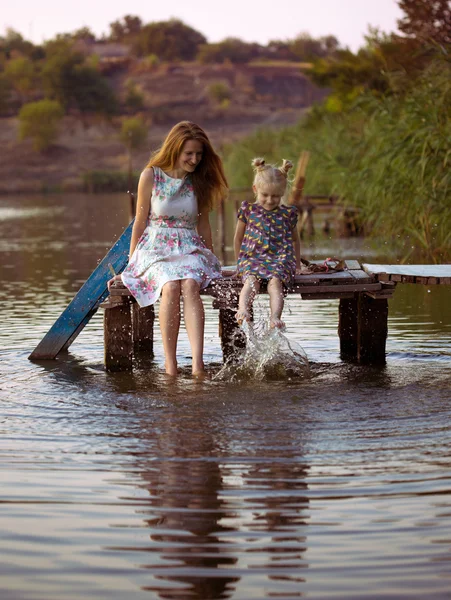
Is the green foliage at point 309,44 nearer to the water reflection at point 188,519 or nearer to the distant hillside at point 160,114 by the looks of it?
the distant hillside at point 160,114

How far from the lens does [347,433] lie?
18.3ft

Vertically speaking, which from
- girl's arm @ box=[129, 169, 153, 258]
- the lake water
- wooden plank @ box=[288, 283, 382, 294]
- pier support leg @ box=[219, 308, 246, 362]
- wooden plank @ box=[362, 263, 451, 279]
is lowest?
the lake water

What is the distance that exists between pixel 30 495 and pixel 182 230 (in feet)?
9.70

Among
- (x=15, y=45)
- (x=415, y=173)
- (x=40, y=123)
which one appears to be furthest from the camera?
(x=15, y=45)

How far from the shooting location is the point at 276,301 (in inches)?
271

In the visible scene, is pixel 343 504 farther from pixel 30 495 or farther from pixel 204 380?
pixel 204 380

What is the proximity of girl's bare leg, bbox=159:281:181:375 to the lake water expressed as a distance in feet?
0.68

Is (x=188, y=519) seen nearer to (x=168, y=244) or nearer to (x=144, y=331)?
(x=168, y=244)

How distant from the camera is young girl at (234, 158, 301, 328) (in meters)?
7.11

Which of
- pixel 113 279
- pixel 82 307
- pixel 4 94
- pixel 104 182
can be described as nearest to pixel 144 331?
pixel 82 307

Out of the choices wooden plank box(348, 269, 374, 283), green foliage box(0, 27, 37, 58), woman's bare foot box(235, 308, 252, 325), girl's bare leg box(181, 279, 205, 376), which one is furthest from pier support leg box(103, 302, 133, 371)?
green foliage box(0, 27, 37, 58)

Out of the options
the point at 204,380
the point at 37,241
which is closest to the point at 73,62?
the point at 37,241

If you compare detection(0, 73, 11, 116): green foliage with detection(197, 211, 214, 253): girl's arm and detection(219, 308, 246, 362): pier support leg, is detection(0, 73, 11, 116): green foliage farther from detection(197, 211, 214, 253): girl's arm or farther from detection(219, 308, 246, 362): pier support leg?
detection(197, 211, 214, 253): girl's arm

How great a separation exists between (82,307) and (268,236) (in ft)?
4.91
